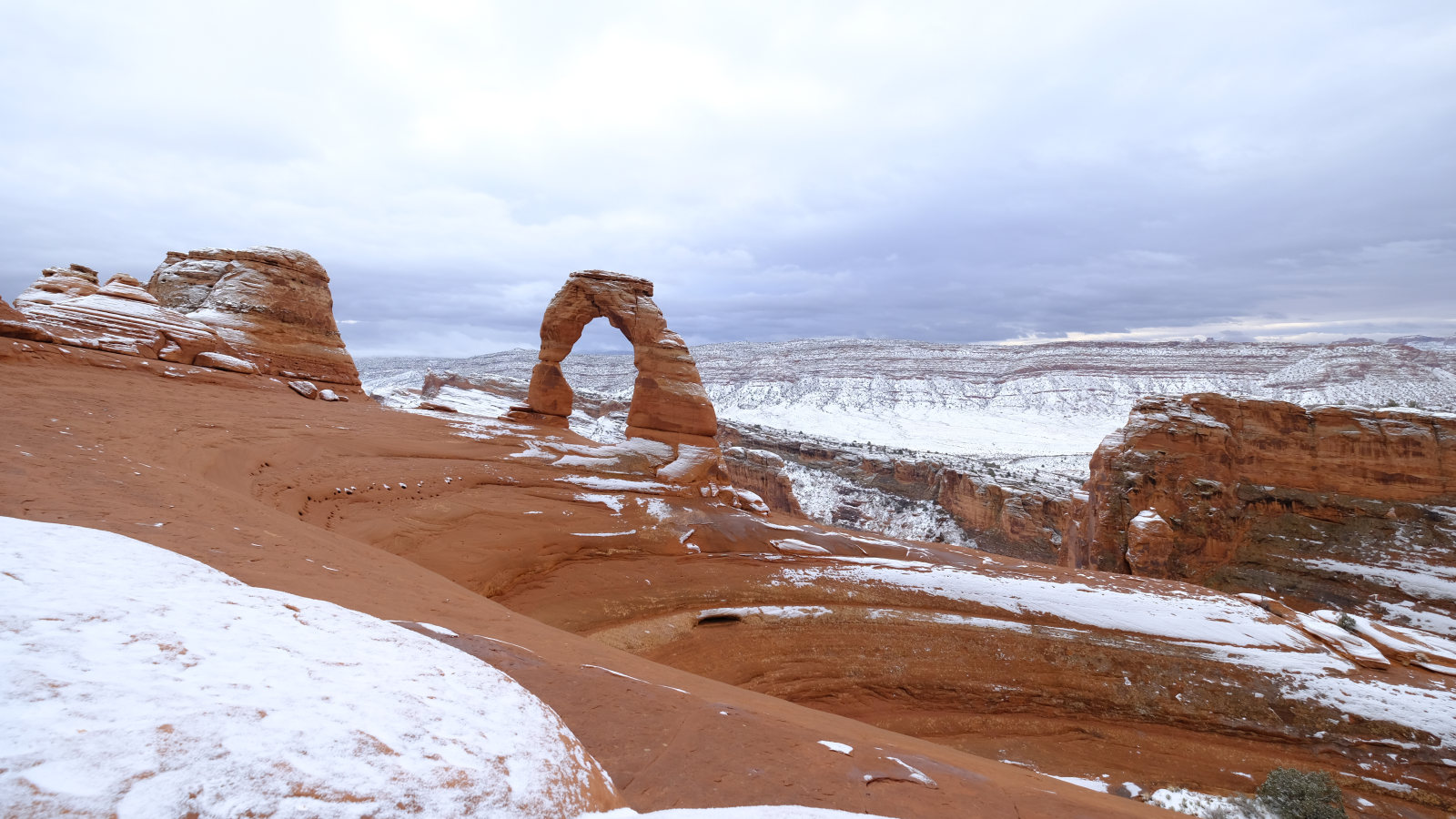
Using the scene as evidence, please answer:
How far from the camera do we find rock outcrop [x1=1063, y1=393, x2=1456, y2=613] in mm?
19984

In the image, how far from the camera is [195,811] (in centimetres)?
219

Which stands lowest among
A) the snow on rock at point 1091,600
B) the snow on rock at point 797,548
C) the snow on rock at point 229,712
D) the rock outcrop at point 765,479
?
the rock outcrop at point 765,479

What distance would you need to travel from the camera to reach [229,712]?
2.81m

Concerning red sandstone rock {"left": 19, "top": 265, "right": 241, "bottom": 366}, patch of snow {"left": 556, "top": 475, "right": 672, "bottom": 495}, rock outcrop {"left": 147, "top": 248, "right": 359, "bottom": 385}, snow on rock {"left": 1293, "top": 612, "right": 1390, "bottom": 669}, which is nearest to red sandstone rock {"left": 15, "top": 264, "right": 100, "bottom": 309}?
red sandstone rock {"left": 19, "top": 265, "right": 241, "bottom": 366}

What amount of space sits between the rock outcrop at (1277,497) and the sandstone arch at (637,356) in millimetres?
17074

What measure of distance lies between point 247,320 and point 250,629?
25.0m

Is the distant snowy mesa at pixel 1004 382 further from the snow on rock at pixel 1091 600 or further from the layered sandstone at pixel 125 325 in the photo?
the layered sandstone at pixel 125 325

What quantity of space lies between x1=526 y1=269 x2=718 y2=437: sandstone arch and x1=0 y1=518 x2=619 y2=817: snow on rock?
17290 mm

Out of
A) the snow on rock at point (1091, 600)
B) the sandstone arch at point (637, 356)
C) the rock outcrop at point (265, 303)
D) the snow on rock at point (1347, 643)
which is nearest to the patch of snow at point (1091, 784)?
the snow on rock at point (1091, 600)

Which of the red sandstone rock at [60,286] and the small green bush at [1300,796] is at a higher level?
the red sandstone rock at [60,286]

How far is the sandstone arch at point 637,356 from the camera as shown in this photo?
22.2 metres

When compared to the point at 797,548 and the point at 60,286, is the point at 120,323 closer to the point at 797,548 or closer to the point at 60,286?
the point at 60,286

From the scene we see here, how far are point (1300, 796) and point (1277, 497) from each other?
1897cm

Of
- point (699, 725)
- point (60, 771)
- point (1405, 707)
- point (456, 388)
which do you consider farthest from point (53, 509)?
point (456, 388)
